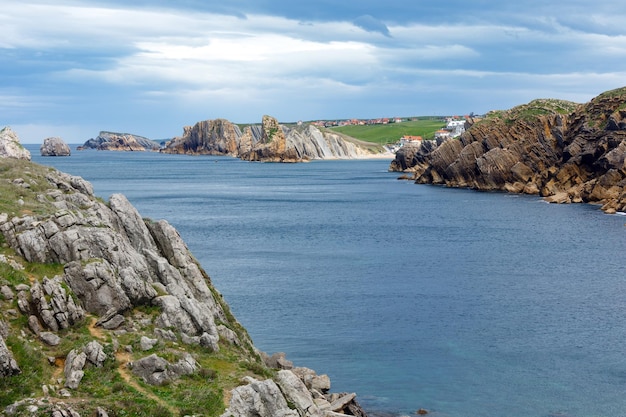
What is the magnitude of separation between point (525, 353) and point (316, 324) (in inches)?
606

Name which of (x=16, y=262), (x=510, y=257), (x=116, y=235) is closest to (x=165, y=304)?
(x=116, y=235)

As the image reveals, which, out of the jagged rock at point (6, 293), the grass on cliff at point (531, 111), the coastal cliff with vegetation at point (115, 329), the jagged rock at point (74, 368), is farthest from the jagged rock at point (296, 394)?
the grass on cliff at point (531, 111)

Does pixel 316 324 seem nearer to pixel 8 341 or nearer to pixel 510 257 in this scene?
pixel 8 341

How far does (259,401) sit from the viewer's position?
27.0m

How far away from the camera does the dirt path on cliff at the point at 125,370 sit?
26016 mm

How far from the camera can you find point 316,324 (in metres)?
54.3

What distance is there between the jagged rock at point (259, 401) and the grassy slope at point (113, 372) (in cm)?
53

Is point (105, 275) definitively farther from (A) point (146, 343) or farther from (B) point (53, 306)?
(A) point (146, 343)

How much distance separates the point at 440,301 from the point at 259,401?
37236mm

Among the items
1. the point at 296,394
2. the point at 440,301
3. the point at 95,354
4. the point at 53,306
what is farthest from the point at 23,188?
the point at 440,301

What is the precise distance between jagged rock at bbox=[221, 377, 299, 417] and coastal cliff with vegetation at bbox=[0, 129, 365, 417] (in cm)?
4

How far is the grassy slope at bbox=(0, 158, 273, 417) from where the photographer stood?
25031 millimetres

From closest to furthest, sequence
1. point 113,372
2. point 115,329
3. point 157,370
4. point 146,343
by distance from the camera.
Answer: point 113,372 → point 157,370 → point 146,343 → point 115,329

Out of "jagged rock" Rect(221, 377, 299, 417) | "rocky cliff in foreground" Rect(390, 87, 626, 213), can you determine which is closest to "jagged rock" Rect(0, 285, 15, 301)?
Answer: "jagged rock" Rect(221, 377, 299, 417)
